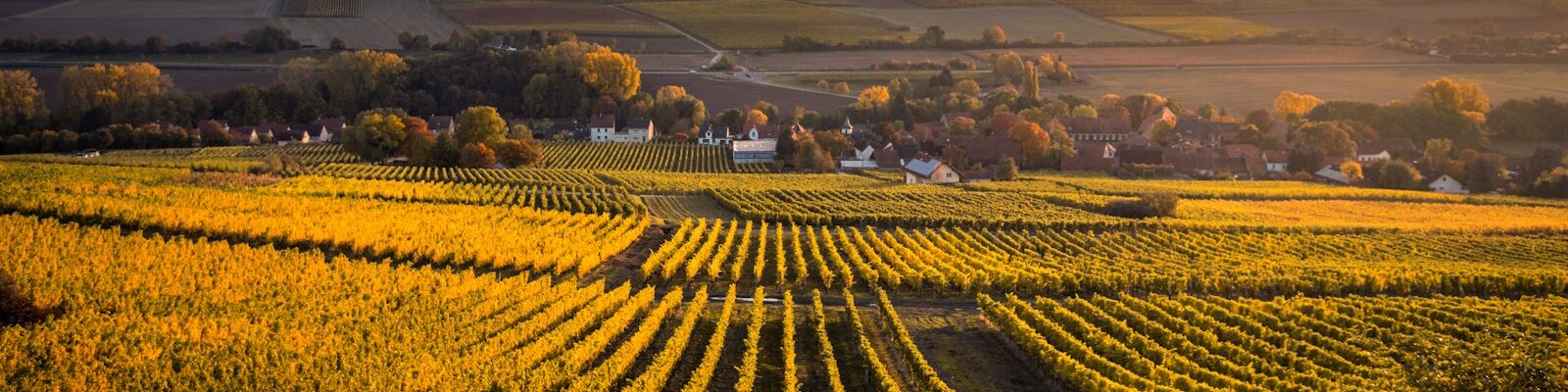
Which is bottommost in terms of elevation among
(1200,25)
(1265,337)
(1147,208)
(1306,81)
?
(1147,208)

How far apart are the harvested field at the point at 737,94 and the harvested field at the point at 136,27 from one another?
4710cm

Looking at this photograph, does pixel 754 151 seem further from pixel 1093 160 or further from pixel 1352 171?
pixel 1352 171

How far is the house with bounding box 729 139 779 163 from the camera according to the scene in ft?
302

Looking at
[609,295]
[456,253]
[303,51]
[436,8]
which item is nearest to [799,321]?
[609,295]

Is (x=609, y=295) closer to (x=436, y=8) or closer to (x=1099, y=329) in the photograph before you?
(x=1099, y=329)

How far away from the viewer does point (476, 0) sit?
517 feet

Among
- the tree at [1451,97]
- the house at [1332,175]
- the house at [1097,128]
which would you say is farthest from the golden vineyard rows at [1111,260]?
the tree at [1451,97]

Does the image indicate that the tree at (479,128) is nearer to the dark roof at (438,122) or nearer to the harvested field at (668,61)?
the dark roof at (438,122)

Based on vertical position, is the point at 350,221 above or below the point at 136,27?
below

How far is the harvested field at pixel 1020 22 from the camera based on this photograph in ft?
508

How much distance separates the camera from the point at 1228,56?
143m

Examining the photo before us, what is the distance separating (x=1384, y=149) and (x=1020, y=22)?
71.6 metres

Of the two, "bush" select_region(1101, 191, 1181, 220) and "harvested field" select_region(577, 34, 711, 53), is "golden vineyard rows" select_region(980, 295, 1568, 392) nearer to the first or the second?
"bush" select_region(1101, 191, 1181, 220)

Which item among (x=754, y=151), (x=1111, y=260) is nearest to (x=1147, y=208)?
(x=1111, y=260)
